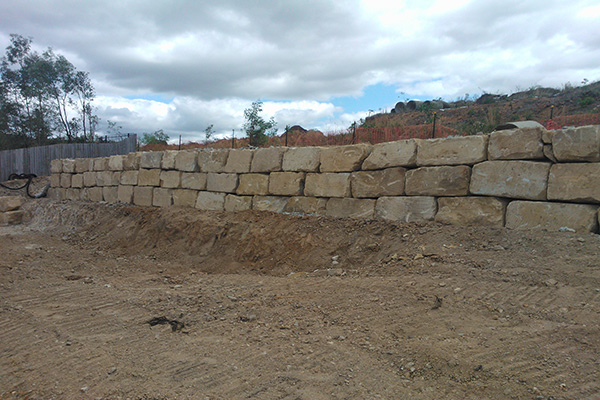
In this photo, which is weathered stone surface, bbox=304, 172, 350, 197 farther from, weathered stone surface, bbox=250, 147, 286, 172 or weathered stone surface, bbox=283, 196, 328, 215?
weathered stone surface, bbox=250, 147, 286, 172

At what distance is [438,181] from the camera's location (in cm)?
600

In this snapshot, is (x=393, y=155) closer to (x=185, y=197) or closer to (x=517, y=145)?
(x=517, y=145)

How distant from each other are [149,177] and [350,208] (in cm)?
663

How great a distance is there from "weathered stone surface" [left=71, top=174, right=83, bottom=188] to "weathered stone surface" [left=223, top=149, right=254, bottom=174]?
7421 millimetres

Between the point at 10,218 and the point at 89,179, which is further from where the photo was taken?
the point at 89,179

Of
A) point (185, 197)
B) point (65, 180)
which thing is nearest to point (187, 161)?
point (185, 197)

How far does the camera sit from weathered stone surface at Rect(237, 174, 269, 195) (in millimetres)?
8383

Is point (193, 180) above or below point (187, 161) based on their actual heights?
below

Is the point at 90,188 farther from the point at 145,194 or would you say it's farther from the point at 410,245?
the point at 410,245

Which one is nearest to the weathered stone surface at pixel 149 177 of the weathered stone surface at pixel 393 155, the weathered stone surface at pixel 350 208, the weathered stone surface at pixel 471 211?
the weathered stone surface at pixel 350 208

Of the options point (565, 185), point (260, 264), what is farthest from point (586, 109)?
point (260, 264)

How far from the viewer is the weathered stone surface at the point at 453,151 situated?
568 cm

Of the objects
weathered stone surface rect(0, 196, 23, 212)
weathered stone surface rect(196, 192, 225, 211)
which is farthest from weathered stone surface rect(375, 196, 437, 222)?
weathered stone surface rect(0, 196, 23, 212)

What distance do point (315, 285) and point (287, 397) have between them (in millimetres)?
2219
